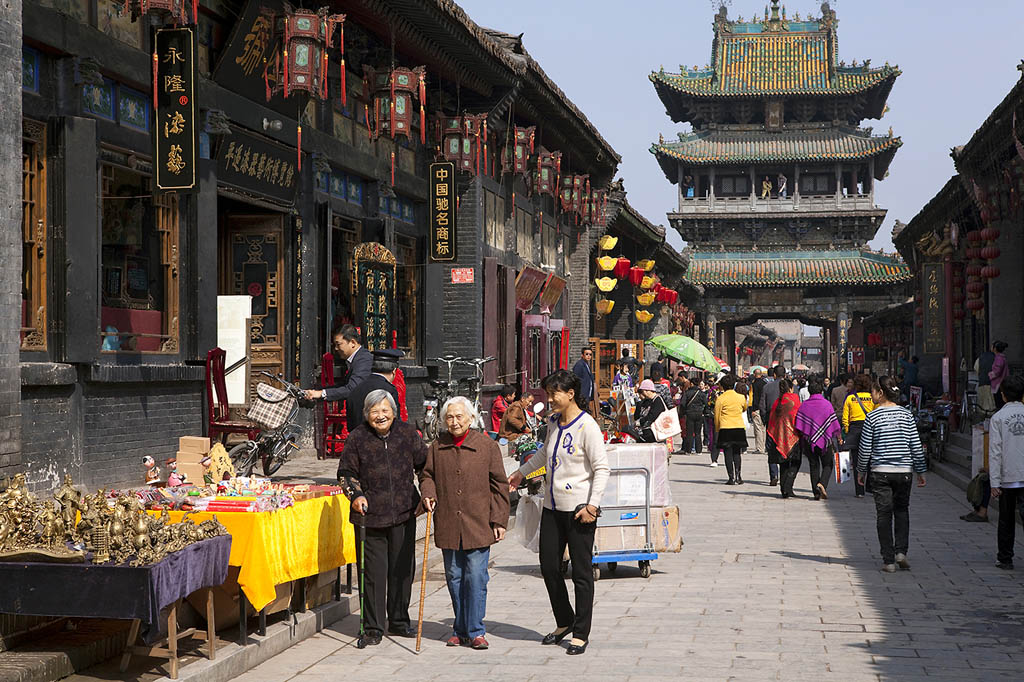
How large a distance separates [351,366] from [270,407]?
2964mm

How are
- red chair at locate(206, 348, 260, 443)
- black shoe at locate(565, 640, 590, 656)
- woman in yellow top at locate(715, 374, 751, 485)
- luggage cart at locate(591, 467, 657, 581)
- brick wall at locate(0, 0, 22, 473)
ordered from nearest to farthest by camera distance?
black shoe at locate(565, 640, 590, 656) → brick wall at locate(0, 0, 22, 473) → luggage cart at locate(591, 467, 657, 581) → red chair at locate(206, 348, 260, 443) → woman in yellow top at locate(715, 374, 751, 485)

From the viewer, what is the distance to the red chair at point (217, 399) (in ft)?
41.1

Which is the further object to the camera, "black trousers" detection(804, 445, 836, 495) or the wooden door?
"black trousers" detection(804, 445, 836, 495)

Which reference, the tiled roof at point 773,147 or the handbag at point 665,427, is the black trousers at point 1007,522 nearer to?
the handbag at point 665,427

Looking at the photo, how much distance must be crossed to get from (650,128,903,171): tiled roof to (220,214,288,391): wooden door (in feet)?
135

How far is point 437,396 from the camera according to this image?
18.5m

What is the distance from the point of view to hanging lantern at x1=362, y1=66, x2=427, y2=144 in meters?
15.9

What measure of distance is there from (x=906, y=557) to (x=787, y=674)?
13.8ft

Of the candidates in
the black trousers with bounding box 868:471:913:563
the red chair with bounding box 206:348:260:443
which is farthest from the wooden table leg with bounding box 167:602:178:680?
the red chair with bounding box 206:348:260:443

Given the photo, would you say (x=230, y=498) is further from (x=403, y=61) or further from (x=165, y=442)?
(x=403, y=61)

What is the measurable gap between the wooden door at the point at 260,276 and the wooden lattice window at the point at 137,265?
266 centimetres

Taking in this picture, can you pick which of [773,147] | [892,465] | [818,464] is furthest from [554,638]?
[773,147]

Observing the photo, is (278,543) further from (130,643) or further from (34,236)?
(34,236)

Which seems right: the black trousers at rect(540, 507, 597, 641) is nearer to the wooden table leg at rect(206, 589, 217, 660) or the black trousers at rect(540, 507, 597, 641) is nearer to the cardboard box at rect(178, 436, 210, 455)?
the wooden table leg at rect(206, 589, 217, 660)
